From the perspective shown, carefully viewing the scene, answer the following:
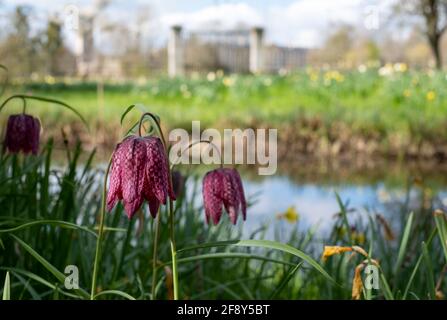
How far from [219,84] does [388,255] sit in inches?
320

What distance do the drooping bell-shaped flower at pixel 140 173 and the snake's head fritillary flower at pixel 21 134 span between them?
557 mm

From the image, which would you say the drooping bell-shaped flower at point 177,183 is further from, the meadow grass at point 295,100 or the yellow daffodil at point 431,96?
the yellow daffodil at point 431,96

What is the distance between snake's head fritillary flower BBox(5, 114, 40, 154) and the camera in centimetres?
130

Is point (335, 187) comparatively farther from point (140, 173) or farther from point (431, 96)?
point (140, 173)

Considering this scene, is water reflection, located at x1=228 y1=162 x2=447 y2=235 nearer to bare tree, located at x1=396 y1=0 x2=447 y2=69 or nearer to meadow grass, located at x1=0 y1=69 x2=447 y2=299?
meadow grass, located at x1=0 y1=69 x2=447 y2=299

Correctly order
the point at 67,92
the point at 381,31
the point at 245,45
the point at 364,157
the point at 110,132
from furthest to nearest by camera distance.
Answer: the point at 245,45
the point at 381,31
the point at 67,92
the point at 110,132
the point at 364,157

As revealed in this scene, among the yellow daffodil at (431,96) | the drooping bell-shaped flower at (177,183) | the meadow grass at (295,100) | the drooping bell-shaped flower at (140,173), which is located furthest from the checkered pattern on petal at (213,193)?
the yellow daffodil at (431,96)

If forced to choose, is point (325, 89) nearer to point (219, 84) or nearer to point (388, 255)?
point (219, 84)

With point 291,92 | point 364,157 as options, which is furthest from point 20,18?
point 364,157

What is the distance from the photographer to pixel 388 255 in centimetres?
182

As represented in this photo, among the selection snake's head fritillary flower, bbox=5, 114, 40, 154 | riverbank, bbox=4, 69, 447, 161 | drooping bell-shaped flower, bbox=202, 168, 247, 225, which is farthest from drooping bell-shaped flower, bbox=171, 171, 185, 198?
riverbank, bbox=4, 69, 447, 161

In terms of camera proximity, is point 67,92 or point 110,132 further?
point 67,92

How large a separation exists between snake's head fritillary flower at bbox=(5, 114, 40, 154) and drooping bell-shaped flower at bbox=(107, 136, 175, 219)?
1.83ft

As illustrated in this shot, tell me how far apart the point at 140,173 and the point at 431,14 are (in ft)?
46.5
